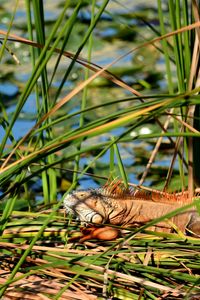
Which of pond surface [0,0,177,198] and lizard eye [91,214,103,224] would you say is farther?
pond surface [0,0,177,198]

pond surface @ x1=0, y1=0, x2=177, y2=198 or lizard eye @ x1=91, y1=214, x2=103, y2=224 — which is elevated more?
pond surface @ x1=0, y1=0, x2=177, y2=198

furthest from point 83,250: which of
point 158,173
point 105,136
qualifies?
point 105,136

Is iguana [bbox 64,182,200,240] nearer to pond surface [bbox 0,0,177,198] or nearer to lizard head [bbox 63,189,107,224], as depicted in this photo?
lizard head [bbox 63,189,107,224]

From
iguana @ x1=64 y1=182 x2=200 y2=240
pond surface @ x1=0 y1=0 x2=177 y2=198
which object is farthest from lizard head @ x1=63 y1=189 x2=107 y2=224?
pond surface @ x1=0 y1=0 x2=177 y2=198

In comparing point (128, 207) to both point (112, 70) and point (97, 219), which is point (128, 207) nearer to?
point (97, 219)

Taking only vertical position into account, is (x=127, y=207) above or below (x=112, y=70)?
below

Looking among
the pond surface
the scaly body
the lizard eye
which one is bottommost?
the lizard eye

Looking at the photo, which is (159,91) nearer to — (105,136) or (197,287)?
(105,136)

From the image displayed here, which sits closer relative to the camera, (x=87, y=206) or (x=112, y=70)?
(x=87, y=206)

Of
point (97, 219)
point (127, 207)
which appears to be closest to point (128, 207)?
point (127, 207)
